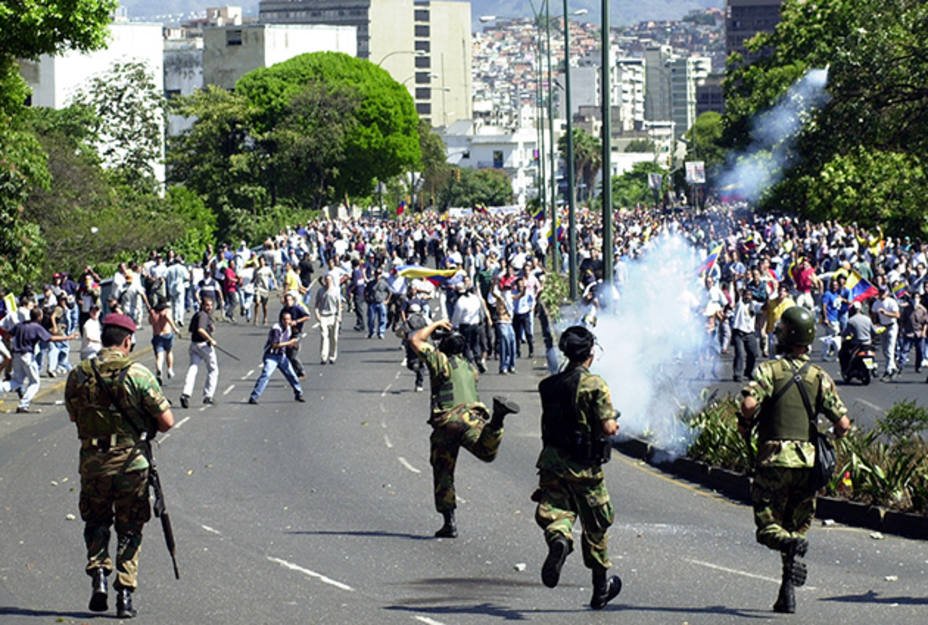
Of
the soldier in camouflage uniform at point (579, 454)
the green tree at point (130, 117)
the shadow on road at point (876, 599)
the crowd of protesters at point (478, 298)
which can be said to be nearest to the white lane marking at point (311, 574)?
the soldier in camouflage uniform at point (579, 454)

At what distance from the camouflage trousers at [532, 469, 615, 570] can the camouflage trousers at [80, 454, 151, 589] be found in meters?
2.44

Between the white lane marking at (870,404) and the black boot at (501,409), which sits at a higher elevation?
the black boot at (501,409)

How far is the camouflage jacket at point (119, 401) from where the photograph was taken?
34.2ft

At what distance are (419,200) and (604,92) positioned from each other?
4665 inches

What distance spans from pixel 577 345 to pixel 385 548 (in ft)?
11.0

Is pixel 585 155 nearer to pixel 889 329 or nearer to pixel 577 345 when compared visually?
pixel 889 329

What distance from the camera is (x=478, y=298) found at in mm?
28266

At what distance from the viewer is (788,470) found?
411 inches

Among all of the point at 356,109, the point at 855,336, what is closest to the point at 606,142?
the point at 855,336

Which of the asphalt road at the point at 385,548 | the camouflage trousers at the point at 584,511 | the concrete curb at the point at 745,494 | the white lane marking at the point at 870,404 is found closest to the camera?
the camouflage trousers at the point at 584,511

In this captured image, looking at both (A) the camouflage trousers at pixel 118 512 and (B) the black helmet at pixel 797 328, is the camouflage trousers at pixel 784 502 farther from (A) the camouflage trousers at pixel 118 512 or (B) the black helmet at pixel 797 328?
(A) the camouflage trousers at pixel 118 512

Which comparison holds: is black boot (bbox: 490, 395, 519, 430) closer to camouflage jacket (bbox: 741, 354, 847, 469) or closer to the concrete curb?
camouflage jacket (bbox: 741, 354, 847, 469)

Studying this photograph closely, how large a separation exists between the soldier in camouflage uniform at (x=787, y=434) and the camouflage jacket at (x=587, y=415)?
84 centimetres

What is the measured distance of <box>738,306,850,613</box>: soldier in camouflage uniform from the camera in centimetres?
1042
